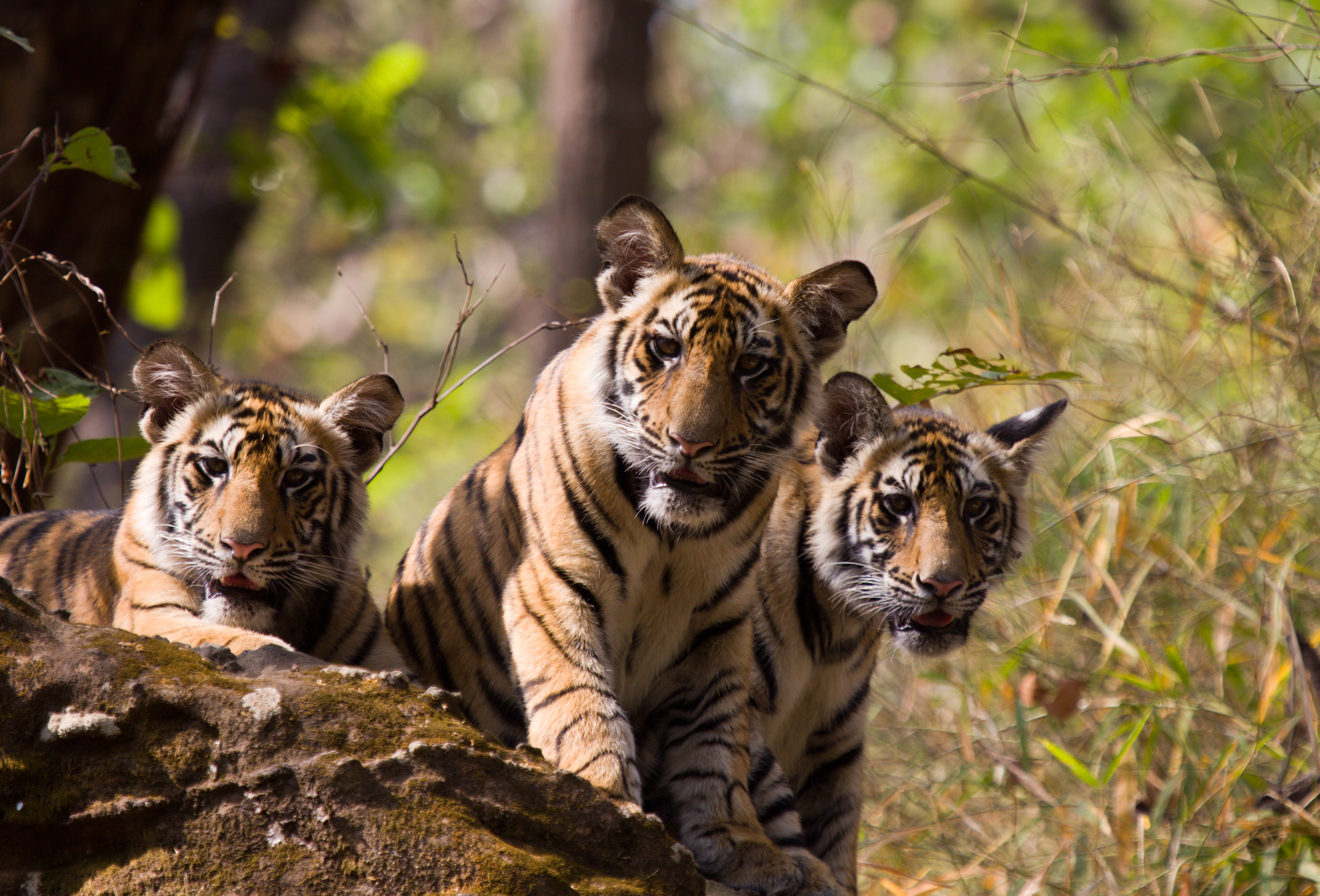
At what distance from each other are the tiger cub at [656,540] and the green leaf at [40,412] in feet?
3.76

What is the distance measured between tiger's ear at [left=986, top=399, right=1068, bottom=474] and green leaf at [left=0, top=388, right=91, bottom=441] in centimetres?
260

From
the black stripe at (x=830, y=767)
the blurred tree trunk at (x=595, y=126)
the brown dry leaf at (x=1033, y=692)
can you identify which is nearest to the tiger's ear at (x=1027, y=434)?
the black stripe at (x=830, y=767)

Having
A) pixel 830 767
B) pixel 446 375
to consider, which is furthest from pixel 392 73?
pixel 830 767

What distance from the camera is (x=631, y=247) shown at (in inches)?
128

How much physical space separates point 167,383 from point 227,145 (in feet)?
16.0

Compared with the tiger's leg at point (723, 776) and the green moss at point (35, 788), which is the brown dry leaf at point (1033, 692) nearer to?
the tiger's leg at point (723, 776)

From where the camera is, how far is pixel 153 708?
2264mm

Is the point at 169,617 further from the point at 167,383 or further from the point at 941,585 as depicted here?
the point at 941,585

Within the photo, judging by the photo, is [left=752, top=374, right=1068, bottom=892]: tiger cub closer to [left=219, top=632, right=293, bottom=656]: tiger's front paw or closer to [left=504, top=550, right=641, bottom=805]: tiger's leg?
[left=504, top=550, right=641, bottom=805]: tiger's leg

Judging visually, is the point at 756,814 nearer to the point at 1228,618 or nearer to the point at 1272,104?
the point at 1228,618

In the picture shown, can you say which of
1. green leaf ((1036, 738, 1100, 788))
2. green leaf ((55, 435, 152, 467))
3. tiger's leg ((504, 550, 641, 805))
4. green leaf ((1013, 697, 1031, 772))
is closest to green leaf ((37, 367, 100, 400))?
green leaf ((55, 435, 152, 467))

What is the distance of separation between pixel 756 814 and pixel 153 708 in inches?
60.9

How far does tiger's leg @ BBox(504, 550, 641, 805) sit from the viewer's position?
2.79 meters

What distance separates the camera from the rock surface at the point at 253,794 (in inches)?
84.0
